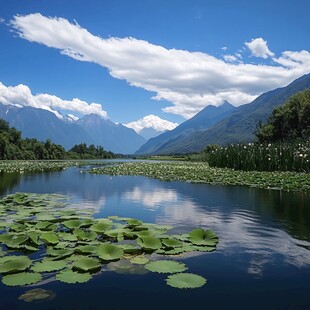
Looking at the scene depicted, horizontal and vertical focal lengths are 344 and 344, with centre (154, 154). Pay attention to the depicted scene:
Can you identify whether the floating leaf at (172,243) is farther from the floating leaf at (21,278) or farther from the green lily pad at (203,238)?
the floating leaf at (21,278)

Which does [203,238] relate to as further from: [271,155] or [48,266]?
[271,155]

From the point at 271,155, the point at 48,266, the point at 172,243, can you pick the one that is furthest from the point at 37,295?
the point at 271,155

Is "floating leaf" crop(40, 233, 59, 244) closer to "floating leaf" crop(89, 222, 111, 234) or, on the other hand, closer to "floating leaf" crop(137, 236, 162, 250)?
"floating leaf" crop(89, 222, 111, 234)

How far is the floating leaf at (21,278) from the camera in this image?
4.40m

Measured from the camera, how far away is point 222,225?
841 cm

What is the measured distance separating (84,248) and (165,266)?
1.43 m

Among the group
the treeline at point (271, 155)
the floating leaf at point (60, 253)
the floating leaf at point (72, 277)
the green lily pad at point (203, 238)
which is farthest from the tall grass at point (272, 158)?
the floating leaf at point (72, 277)

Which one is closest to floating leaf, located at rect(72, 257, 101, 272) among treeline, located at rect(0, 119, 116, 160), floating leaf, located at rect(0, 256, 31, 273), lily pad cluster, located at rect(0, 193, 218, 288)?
lily pad cluster, located at rect(0, 193, 218, 288)

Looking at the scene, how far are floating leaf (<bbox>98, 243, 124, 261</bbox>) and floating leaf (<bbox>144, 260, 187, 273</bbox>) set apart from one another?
1.85 feet

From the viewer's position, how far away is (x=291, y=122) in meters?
48.9

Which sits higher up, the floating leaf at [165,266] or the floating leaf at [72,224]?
the floating leaf at [72,224]

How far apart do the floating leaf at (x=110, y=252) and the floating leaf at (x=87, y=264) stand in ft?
0.96

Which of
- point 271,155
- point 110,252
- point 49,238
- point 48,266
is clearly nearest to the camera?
point 48,266

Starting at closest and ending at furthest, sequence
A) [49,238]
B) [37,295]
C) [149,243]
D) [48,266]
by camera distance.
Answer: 1. [37,295]
2. [48,266]
3. [149,243]
4. [49,238]
